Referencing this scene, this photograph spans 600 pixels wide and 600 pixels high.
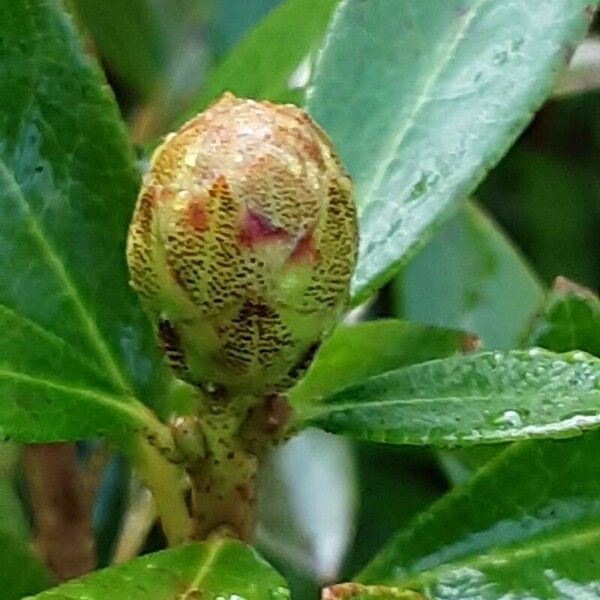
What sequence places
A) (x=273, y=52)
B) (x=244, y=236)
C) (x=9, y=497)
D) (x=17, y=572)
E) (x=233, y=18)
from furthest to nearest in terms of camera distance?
(x=233, y=18), (x=9, y=497), (x=273, y=52), (x=17, y=572), (x=244, y=236)

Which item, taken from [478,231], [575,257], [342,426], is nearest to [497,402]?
[342,426]

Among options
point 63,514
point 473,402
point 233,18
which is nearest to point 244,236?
point 473,402

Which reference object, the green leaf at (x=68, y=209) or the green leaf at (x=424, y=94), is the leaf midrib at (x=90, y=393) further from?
the green leaf at (x=424, y=94)

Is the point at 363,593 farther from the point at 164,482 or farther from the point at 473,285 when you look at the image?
the point at 473,285

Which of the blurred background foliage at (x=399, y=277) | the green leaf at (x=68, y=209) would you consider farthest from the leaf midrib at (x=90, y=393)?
the blurred background foliage at (x=399, y=277)

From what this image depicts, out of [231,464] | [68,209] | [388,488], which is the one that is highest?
[68,209]

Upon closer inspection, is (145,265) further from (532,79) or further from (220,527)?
(532,79)
